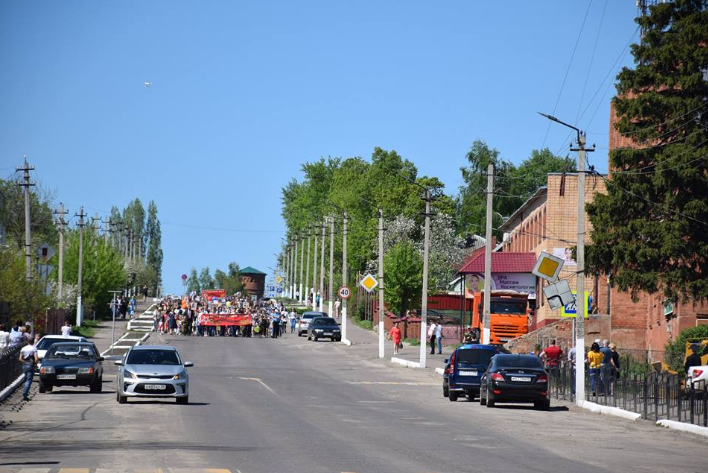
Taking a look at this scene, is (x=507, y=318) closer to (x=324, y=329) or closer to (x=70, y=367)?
(x=324, y=329)

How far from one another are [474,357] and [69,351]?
488 inches

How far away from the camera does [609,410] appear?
32.9 m

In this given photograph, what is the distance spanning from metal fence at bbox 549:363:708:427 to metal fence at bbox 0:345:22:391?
16.4 meters

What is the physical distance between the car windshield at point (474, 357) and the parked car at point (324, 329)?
127 ft

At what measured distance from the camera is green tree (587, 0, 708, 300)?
42.3 m

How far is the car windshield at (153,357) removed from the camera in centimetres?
3222

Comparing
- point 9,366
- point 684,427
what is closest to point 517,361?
point 684,427

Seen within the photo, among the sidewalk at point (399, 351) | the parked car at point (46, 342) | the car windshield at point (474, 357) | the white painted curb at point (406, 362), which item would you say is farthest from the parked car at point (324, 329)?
the car windshield at point (474, 357)

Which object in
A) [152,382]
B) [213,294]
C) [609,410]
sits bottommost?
[609,410]

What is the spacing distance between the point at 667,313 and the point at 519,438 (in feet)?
96.2

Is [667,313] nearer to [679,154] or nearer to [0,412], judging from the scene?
[679,154]

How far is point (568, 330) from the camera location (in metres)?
57.5

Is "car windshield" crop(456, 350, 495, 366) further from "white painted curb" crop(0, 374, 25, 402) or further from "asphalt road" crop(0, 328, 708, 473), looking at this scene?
"white painted curb" crop(0, 374, 25, 402)

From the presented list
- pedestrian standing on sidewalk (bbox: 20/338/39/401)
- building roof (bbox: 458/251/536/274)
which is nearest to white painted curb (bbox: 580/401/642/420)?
pedestrian standing on sidewalk (bbox: 20/338/39/401)
